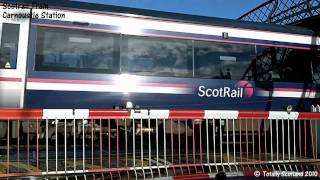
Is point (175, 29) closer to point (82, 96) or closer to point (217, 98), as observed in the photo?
point (217, 98)

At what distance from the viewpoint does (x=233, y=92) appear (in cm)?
1261

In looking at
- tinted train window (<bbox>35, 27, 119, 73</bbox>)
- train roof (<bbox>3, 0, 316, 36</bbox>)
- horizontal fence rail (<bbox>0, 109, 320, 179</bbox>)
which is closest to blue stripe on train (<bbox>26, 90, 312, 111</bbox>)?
tinted train window (<bbox>35, 27, 119, 73</bbox>)

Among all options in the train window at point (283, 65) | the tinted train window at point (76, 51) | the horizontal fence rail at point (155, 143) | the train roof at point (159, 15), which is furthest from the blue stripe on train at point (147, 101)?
the horizontal fence rail at point (155, 143)

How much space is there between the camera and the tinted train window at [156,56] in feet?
37.5

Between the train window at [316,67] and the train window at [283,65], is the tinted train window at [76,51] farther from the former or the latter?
the train window at [316,67]

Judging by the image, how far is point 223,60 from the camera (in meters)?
12.7

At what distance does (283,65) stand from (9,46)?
686 centimetres

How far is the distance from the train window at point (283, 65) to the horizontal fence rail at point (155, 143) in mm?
5233

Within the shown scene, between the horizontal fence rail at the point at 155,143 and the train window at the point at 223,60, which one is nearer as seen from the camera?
the horizontal fence rail at the point at 155,143

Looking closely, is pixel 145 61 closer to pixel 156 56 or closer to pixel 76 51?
pixel 156 56

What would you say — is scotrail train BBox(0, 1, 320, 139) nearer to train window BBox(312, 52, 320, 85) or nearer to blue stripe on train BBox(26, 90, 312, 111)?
blue stripe on train BBox(26, 90, 312, 111)

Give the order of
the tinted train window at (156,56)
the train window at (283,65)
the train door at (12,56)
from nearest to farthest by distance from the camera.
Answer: the train door at (12,56) < the tinted train window at (156,56) < the train window at (283,65)

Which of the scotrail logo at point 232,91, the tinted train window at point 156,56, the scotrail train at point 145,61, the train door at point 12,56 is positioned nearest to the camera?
the train door at point 12,56

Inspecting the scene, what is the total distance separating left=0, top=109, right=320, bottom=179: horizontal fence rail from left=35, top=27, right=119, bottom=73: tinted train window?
335cm
